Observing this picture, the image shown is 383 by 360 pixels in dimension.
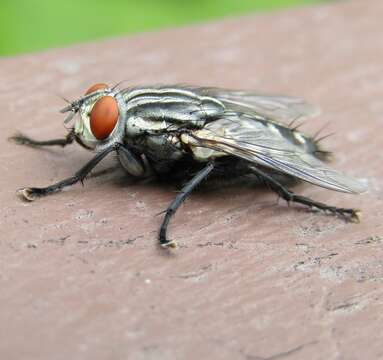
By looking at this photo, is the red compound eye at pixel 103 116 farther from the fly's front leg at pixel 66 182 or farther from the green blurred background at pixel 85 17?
the green blurred background at pixel 85 17

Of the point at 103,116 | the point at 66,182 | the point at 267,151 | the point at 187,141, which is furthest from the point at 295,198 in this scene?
the point at 66,182

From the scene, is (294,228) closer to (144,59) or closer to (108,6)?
(144,59)

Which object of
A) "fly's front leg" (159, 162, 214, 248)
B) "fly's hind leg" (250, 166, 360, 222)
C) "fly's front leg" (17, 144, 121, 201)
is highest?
"fly's front leg" (17, 144, 121, 201)

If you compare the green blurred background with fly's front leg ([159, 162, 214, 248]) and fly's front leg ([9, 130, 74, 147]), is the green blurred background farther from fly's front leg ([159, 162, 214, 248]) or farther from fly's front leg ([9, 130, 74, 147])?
fly's front leg ([159, 162, 214, 248])

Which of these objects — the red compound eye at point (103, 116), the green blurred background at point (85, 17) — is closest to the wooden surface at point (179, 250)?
the red compound eye at point (103, 116)

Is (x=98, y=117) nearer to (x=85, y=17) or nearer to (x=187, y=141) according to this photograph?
(x=187, y=141)

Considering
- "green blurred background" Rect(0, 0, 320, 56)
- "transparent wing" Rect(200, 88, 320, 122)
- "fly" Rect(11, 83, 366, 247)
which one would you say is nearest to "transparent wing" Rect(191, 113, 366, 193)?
"fly" Rect(11, 83, 366, 247)

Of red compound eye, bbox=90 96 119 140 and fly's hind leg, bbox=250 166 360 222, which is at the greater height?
red compound eye, bbox=90 96 119 140
